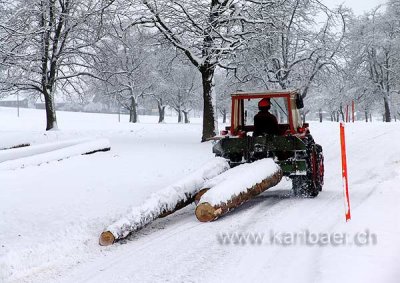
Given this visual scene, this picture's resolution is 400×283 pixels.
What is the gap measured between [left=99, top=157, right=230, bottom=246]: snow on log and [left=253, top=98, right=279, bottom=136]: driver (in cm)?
94

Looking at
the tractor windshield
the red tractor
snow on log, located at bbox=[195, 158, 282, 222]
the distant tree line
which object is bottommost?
snow on log, located at bbox=[195, 158, 282, 222]

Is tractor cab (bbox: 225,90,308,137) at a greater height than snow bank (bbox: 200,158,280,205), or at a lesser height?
greater

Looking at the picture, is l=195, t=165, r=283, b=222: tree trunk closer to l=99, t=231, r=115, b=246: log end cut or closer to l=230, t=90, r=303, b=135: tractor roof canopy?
l=99, t=231, r=115, b=246: log end cut

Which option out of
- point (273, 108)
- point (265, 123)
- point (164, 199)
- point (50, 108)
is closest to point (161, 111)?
point (50, 108)

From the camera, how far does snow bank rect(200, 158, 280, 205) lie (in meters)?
6.55

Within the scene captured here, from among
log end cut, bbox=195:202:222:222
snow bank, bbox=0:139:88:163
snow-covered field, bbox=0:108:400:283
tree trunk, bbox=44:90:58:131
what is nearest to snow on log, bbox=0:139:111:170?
snow bank, bbox=0:139:88:163

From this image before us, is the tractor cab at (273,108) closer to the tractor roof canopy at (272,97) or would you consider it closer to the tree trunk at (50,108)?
the tractor roof canopy at (272,97)

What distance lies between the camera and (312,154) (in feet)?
28.1

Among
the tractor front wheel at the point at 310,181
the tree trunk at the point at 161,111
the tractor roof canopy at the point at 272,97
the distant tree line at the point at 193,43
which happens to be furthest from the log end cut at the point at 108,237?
the tree trunk at the point at 161,111

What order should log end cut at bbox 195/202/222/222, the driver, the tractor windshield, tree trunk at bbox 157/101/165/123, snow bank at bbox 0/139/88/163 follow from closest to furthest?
log end cut at bbox 195/202/222/222, the driver, the tractor windshield, snow bank at bbox 0/139/88/163, tree trunk at bbox 157/101/165/123

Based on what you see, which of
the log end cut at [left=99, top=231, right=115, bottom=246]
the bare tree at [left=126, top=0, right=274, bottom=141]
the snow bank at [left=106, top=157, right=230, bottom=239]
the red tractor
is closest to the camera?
the log end cut at [left=99, top=231, right=115, bottom=246]

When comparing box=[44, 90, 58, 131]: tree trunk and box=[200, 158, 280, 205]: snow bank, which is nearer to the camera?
box=[200, 158, 280, 205]: snow bank

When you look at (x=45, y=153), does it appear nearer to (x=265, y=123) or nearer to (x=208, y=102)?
(x=265, y=123)

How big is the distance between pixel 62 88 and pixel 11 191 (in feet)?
55.9
